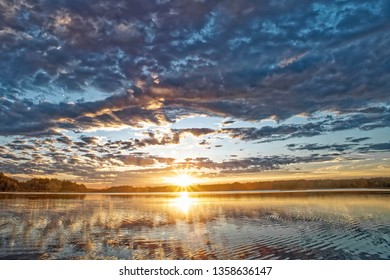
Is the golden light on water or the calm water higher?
the golden light on water

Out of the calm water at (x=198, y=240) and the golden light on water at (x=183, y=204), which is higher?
the golden light on water at (x=183, y=204)

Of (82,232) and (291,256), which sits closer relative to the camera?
(291,256)

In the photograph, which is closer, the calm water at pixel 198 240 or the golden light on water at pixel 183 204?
the calm water at pixel 198 240

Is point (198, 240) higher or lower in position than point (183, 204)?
lower

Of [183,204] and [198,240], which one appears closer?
[198,240]

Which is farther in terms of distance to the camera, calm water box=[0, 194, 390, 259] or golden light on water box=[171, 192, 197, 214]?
golden light on water box=[171, 192, 197, 214]

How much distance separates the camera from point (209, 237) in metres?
23.3

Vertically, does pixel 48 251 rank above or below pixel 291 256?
above

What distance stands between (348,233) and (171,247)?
13.7 meters
